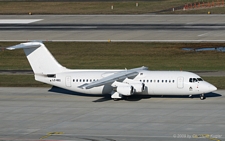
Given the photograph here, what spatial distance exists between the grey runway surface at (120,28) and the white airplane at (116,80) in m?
29.1

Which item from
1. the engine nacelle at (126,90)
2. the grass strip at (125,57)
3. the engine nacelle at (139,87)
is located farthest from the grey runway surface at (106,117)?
the grass strip at (125,57)

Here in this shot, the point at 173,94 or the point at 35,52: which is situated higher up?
the point at 35,52

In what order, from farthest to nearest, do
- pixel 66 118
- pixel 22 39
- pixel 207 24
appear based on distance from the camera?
pixel 207 24 → pixel 22 39 → pixel 66 118

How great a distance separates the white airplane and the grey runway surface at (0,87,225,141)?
102 centimetres

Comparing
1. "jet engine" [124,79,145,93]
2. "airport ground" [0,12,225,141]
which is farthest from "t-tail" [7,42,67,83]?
"jet engine" [124,79,145,93]

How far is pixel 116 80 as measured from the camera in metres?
53.2

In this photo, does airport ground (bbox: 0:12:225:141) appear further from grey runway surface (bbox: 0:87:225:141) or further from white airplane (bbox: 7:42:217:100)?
white airplane (bbox: 7:42:217:100)

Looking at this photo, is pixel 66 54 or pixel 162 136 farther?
pixel 66 54

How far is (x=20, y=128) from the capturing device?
44469 millimetres

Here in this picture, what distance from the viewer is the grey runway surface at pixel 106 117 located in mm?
41688

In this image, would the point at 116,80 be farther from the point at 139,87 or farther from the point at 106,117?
the point at 106,117

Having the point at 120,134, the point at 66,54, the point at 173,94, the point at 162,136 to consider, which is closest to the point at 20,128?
the point at 120,134

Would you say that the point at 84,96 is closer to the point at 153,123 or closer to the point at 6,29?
the point at 153,123

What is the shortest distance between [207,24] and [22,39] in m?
29.1
